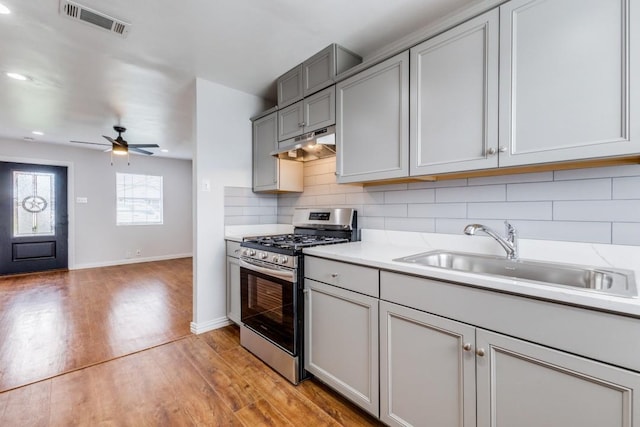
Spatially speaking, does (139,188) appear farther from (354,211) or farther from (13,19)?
(354,211)

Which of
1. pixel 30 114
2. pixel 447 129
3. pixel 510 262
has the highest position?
pixel 30 114

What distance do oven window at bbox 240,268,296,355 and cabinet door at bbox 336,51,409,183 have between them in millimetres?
928

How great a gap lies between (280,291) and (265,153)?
1.51 meters

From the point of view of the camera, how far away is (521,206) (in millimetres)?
1576

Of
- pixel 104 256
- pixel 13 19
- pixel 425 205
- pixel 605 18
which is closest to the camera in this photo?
pixel 605 18

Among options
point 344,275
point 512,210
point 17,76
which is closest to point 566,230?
point 512,210

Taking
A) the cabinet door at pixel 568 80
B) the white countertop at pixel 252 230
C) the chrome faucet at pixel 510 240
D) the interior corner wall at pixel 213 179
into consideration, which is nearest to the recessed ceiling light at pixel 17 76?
the interior corner wall at pixel 213 179

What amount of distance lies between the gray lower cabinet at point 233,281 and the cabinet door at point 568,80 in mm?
2263

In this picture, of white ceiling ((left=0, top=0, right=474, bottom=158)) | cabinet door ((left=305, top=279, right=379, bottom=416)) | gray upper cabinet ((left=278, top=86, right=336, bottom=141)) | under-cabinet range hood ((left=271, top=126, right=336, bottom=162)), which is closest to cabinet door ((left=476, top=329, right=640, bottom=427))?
cabinet door ((left=305, top=279, right=379, bottom=416))

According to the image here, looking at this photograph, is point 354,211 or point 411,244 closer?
point 411,244

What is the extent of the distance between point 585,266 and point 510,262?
0.96 feet

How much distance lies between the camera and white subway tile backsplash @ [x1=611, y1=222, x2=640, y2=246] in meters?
1.27

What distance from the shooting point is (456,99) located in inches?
59.6

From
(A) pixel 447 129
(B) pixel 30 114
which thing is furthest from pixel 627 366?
(B) pixel 30 114
